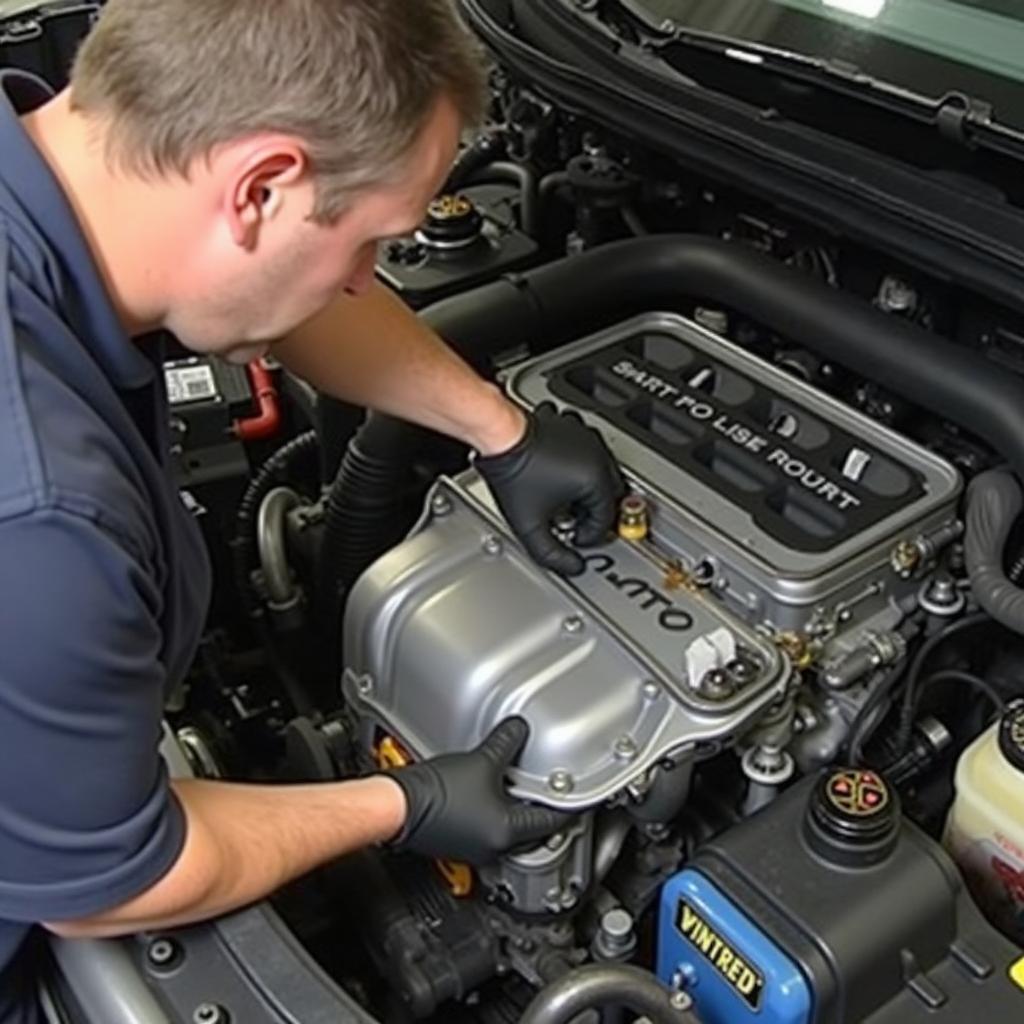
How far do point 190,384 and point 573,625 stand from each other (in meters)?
0.55

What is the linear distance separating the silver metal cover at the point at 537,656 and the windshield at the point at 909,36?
0.52 metres

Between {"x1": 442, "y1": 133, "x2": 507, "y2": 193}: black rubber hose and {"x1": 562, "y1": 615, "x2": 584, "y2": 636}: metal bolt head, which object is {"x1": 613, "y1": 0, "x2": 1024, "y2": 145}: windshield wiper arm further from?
{"x1": 562, "y1": 615, "x2": 584, "y2": 636}: metal bolt head

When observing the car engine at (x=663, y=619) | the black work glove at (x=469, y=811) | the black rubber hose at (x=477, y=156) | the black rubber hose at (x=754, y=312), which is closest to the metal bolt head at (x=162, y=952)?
the car engine at (x=663, y=619)

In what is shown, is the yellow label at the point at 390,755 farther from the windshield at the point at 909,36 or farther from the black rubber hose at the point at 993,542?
the windshield at the point at 909,36

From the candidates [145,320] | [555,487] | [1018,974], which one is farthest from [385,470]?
[1018,974]

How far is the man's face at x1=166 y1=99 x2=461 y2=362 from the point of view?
2.98 ft

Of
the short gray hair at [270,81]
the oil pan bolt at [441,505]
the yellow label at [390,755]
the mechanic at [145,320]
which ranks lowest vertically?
the yellow label at [390,755]

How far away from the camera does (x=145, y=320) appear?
0.97 metres

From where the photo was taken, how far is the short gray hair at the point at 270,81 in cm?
84

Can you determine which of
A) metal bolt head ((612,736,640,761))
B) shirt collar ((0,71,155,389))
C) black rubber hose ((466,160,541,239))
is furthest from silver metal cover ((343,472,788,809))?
black rubber hose ((466,160,541,239))

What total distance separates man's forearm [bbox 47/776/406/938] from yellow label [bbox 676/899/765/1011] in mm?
218

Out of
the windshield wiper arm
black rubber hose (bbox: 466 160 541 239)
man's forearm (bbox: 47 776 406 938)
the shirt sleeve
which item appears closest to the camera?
the shirt sleeve

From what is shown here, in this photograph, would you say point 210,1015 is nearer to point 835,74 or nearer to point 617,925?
point 617,925

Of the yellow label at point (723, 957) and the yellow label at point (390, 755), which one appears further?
the yellow label at point (390, 755)
